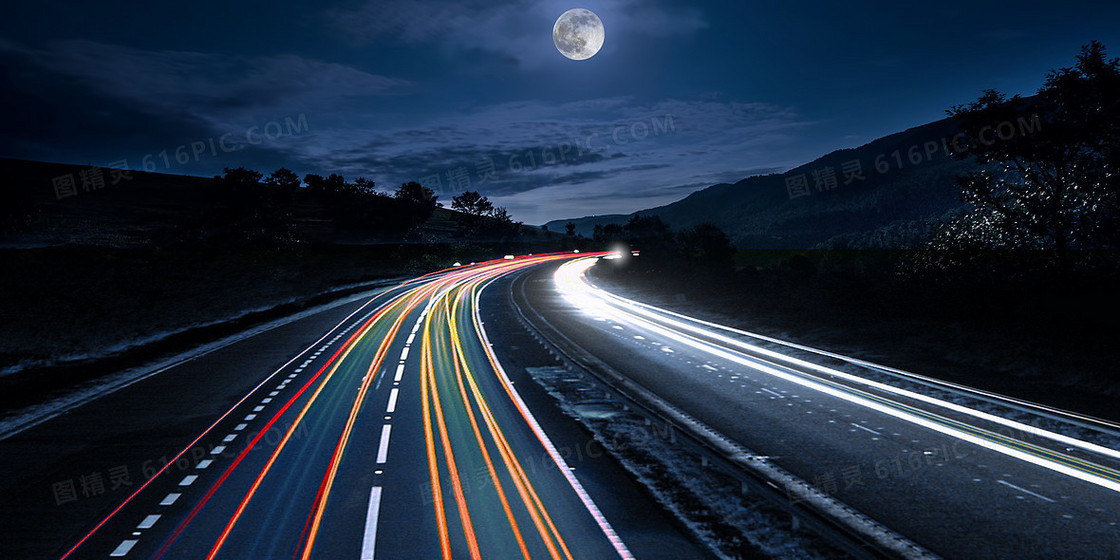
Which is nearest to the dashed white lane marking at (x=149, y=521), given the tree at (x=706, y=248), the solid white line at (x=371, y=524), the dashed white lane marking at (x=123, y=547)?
the dashed white lane marking at (x=123, y=547)

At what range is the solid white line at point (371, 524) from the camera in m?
5.83

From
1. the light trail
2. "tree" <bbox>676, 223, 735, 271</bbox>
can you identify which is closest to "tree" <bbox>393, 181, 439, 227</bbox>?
"tree" <bbox>676, 223, 735, 271</bbox>

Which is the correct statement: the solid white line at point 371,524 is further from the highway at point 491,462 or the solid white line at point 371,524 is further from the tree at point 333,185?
the tree at point 333,185

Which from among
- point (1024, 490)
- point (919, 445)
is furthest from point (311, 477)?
point (1024, 490)

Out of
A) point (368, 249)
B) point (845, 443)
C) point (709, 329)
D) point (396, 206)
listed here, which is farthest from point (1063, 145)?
point (396, 206)

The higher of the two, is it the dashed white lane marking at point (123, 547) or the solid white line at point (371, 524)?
the dashed white lane marking at point (123, 547)

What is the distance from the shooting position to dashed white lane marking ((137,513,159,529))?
6.45m

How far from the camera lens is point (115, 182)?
130 meters

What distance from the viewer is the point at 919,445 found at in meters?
8.50

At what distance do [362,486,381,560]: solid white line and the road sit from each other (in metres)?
5.64

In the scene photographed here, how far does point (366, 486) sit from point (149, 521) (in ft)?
8.14

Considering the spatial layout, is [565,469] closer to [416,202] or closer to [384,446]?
[384,446]

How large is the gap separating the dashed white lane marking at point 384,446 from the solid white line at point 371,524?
3.68 feet

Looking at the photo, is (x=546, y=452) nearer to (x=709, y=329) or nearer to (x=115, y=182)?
(x=709, y=329)
